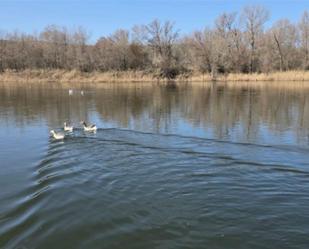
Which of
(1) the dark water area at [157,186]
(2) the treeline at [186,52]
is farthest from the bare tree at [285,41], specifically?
(1) the dark water area at [157,186]

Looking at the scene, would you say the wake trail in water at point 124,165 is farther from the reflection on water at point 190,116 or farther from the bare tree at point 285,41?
the bare tree at point 285,41

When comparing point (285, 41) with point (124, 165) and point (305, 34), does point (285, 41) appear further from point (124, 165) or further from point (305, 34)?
point (124, 165)

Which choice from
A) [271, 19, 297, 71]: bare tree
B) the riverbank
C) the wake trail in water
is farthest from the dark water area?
[271, 19, 297, 71]: bare tree

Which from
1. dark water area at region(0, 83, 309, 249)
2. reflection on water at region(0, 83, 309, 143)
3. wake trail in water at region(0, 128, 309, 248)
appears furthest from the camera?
reflection on water at region(0, 83, 309, 143)

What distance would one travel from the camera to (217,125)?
2075 cm

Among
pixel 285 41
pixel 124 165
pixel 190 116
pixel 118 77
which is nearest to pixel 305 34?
pixel 285 41

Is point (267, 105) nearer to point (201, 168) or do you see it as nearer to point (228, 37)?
point (201, 168)

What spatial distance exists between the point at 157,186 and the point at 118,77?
6903 cm

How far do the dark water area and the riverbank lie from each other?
164 ft

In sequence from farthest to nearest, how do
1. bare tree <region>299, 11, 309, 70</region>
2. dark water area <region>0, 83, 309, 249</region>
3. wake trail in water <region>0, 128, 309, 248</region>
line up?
bare tree <region>299, 11, 309, 70</region>
wake trail in water <region>0, 128, 309, 248</region>
dark water area <region>0, 83, 309, 249</region>

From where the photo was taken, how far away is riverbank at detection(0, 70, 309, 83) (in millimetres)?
68312

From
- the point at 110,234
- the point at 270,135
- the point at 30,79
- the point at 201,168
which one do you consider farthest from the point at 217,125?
the point at 30,79

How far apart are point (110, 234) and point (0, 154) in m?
8.75

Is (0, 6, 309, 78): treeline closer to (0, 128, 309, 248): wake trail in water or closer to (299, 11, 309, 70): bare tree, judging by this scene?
(299, 11, 309, 70): bare tree
